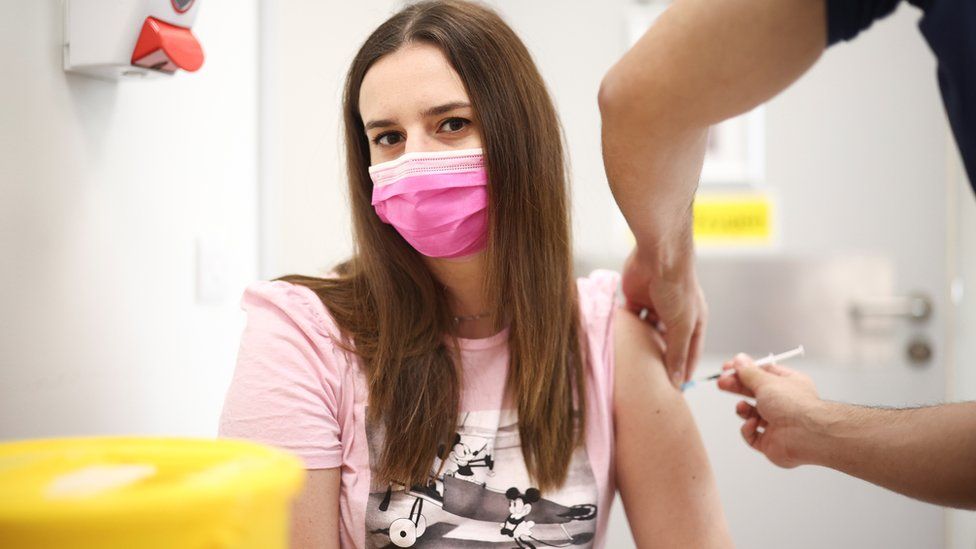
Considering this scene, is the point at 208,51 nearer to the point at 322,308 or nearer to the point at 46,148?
the point at 46,148

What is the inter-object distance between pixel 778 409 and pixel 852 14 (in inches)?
25.2

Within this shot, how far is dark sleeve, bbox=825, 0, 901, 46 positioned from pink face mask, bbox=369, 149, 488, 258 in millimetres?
530

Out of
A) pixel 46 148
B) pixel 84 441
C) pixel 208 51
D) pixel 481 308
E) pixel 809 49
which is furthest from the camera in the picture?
pixel 208 51

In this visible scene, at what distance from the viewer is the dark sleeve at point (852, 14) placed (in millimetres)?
743

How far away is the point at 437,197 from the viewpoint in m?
1.15

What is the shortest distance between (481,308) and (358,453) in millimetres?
312


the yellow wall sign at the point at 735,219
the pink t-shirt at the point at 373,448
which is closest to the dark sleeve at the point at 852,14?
the pink t-shirt at the point at 373,448

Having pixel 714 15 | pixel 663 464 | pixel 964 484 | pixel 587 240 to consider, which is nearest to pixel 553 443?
pixel 663 464

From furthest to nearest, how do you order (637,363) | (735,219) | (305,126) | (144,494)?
1. (735,219)
2. (305,126)
3. (637,363)
4. (144,494)

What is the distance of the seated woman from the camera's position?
1.13 meters

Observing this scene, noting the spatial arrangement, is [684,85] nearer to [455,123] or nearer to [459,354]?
[455,123]

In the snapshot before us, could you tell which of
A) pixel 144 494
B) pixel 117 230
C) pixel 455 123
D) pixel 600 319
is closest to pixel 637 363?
pixel 600 319

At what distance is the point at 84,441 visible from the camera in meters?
0.64

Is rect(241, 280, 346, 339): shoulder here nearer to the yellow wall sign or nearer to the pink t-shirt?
the pink t-shirt
